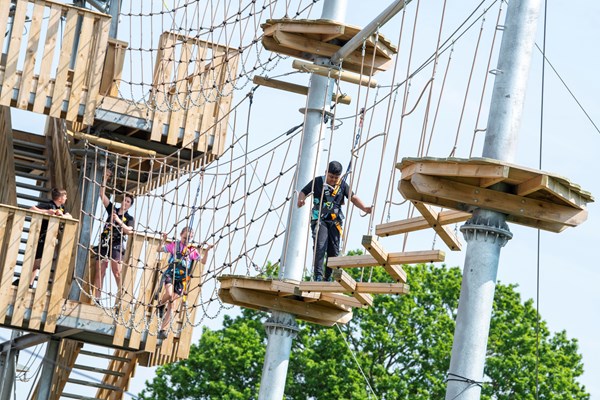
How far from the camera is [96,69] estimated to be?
15.1 m

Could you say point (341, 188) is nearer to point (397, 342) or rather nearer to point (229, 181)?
point (229, 181)

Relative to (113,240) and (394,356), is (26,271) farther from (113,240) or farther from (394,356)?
(394,356)

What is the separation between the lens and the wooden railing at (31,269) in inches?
554

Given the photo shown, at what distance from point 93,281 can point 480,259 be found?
24.7 feet

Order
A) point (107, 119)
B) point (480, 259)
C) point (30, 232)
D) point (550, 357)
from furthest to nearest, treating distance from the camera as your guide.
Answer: point (550, 357), point (107, 119), point (30, 232), point (480, 259)

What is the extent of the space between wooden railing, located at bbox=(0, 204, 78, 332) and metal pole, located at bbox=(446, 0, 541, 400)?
6235 millimetres

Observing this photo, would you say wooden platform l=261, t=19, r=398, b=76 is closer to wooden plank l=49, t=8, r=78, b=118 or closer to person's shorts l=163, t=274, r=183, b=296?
wooden plank l=49, t=8, r=78, b=118

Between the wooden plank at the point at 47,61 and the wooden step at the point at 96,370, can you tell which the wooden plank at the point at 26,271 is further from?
the wooden step at the point at 96,370

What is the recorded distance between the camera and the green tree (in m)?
31.5

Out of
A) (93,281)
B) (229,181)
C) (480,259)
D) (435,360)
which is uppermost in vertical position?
(435,360)

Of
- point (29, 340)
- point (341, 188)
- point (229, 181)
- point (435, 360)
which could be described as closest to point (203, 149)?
point (229, 181)

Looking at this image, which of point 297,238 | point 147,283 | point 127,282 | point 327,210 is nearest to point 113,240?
point 127,282

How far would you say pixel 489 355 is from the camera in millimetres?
32250

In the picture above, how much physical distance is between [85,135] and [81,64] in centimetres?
71
